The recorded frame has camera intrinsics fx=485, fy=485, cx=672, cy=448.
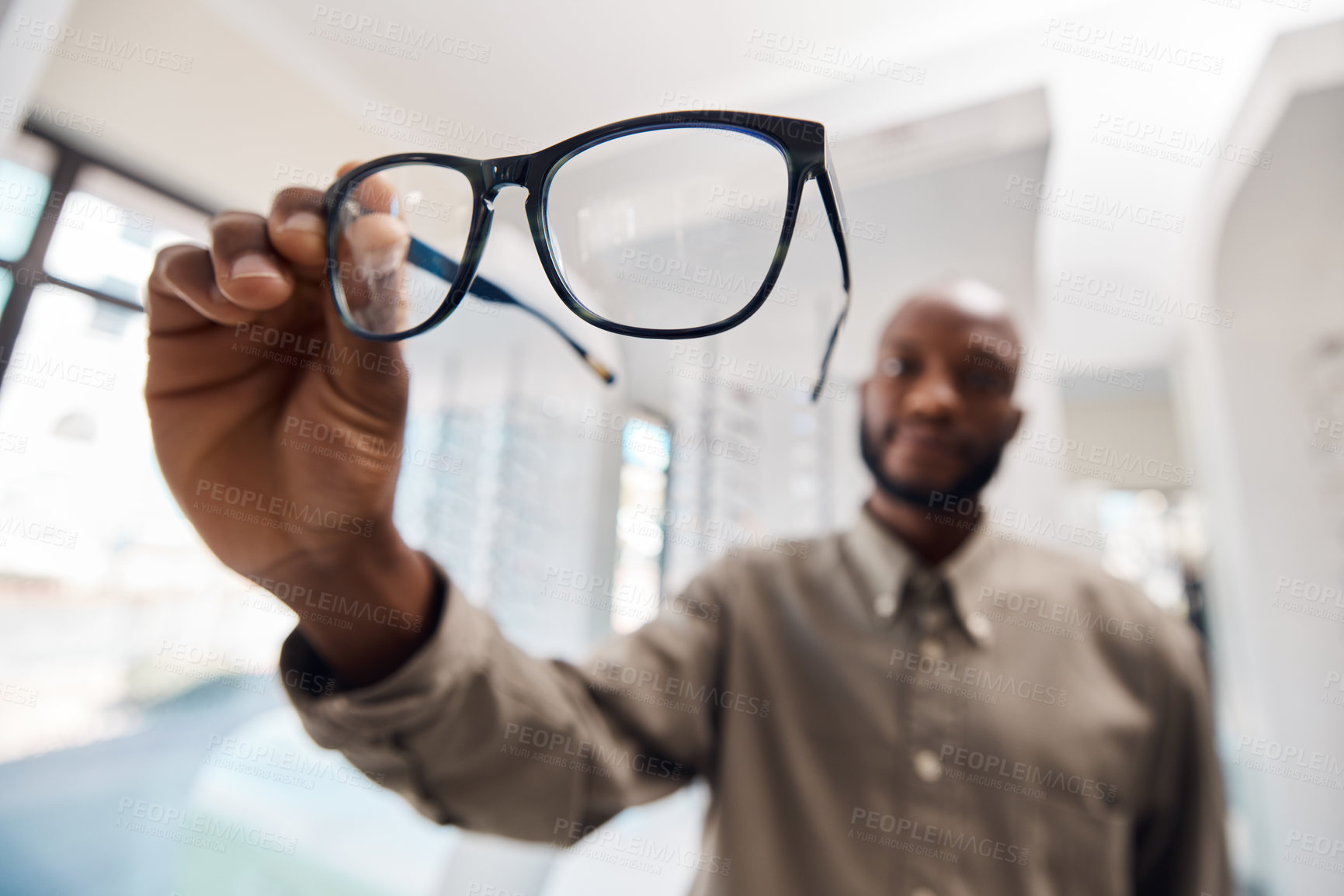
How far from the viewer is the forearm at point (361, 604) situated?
314 mm

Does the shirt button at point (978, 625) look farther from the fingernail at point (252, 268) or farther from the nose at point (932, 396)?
the fingernail at point (252, 268)

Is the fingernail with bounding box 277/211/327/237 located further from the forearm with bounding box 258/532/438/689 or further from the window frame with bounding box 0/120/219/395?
the window frame with bounding box 0/120/219/395

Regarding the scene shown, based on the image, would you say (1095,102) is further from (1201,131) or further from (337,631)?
(337,631)

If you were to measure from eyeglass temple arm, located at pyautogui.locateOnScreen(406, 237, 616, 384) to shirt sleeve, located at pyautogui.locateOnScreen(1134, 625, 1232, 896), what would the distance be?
0.68 meters

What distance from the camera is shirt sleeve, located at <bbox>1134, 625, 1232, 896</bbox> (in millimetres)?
475

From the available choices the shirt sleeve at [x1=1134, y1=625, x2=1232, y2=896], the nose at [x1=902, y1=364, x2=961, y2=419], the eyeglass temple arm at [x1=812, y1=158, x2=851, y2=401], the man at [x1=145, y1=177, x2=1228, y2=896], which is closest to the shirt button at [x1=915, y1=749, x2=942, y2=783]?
the man at [x1=145, y1=177, x2=1228, y2=896]

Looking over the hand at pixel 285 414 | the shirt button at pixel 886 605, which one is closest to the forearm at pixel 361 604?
the hand at pixel 285 414

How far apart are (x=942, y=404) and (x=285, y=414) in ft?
2.13

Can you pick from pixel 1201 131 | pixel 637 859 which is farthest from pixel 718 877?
pixel 1201 131

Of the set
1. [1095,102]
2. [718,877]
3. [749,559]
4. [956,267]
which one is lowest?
[718,877]

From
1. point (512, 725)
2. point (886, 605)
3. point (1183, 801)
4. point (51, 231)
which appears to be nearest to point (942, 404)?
point (886, 605)

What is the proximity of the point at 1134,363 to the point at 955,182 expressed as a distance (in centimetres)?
82

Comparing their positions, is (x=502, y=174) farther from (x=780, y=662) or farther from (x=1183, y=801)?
(x=1183, y=801)

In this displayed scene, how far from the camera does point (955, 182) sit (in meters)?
0.98
